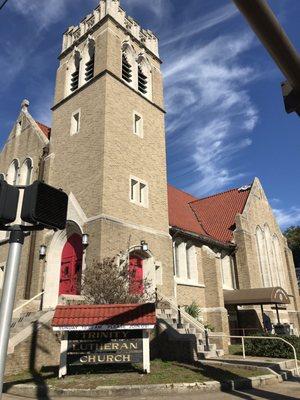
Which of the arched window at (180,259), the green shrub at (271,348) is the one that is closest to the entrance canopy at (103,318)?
the green shrub at (271,348)

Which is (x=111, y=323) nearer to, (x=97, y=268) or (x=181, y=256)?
(x=97, y=268)

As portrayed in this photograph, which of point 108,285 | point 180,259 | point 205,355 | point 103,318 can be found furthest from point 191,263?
point 103,318

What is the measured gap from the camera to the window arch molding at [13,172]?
23.4 meters

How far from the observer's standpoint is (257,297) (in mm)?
21203

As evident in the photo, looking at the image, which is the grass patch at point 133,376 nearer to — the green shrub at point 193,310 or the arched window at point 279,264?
the green shrub at point 193,310

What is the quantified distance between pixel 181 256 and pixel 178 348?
8.72 meters

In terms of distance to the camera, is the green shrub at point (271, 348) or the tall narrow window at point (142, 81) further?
the tall narrow window at point (142, 81)

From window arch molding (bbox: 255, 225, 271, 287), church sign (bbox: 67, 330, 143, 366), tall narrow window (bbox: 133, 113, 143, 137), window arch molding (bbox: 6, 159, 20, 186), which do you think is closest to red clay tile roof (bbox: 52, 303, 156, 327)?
church sign (bbox: 67, 330, 143, 366)

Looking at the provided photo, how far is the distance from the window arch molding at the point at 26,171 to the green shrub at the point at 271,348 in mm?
15358

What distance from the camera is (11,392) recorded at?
29.6 feet

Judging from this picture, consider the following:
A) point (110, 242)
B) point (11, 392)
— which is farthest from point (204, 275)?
point (11, 392)

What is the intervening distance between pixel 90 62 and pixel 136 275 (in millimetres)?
13754

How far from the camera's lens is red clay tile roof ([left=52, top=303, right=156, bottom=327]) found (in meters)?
10.7

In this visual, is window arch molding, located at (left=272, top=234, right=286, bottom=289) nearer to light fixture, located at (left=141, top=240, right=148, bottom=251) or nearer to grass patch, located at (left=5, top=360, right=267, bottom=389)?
light fixture, located at (left=141, top=240, right=148, bottom=251)
